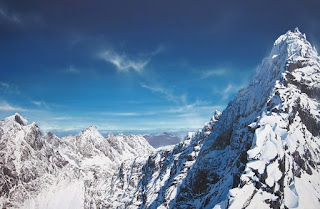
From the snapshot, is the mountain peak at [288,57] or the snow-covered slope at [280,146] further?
the mountain peak at [288,57]

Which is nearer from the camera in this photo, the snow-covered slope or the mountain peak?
the snow-covered slope

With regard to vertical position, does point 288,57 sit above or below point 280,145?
above

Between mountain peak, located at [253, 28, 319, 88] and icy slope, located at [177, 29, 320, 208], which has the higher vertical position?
mountain peak, located at [253, 28, 319, 88]

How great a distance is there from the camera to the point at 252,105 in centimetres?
18950

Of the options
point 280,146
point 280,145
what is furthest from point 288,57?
point 280,146

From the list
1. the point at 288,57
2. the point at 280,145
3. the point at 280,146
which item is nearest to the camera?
A: the point at 280,146

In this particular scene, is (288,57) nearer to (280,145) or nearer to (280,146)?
(280,145)

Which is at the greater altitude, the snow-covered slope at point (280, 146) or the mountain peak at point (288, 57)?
the mountain peak at point (288, 57)

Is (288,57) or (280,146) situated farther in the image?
(288,57)

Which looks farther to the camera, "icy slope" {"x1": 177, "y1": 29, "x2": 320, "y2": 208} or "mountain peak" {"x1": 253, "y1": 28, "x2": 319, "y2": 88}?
"mountain peak" {"x1": 253, "y1": 28, "x2": 319, "y2": 88}

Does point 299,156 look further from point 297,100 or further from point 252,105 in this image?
point 252,105

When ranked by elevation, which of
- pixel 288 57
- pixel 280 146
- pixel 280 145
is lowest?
pixel 280 146

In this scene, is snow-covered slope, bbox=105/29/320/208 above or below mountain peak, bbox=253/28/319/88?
below

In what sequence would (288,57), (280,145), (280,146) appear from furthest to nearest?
(288,57) → (280,145) → (280,146)
